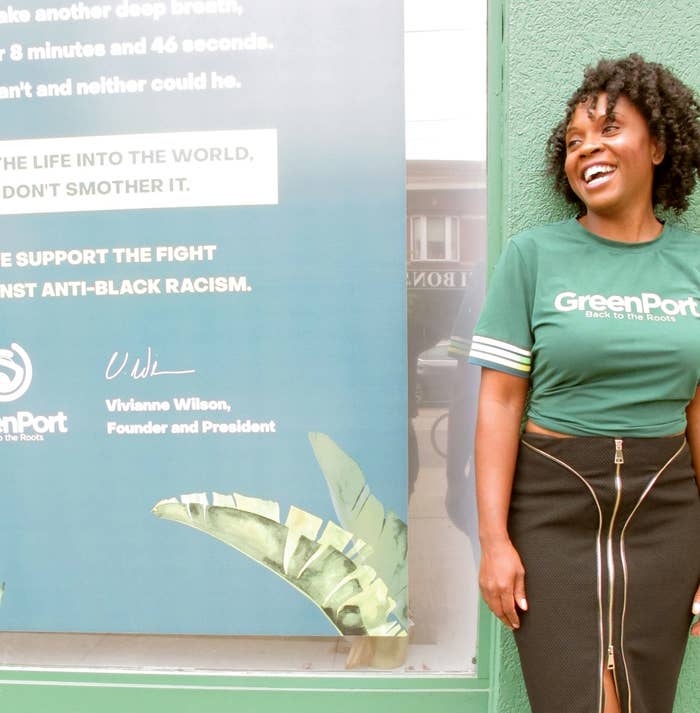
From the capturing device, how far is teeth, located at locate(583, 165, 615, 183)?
1.37 meters

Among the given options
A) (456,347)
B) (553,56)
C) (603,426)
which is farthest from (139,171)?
(603,426)

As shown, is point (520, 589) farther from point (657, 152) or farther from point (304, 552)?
point (657, 152)

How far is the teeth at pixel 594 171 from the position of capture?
137 cm

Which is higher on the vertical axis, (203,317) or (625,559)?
(203,317)

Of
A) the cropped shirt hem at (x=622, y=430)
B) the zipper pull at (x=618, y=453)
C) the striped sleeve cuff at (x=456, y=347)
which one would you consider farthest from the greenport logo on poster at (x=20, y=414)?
the zipper pull at (x=618, y=453)

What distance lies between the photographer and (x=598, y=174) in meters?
1.38

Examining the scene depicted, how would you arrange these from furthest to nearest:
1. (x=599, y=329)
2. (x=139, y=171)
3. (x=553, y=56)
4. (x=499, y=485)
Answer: (x=139, y=171) → (x=553, y=56) → (x=499, y=485) → (x=599, y=329)

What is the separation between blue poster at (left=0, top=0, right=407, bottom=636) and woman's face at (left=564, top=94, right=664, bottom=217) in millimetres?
623

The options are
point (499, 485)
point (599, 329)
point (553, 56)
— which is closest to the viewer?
point (599, 329)

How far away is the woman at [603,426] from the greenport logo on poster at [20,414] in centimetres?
137

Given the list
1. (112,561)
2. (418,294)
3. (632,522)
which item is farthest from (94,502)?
(632,522)

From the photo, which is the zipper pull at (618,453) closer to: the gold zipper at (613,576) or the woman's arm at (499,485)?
the gold zipper at (613,576)

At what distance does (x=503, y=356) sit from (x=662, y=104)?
2.14 ft
